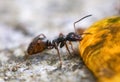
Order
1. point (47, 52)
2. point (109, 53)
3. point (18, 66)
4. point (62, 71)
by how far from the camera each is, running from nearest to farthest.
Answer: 1. point (109, 53)
2. point (62, 71)
3. point (18, 66)
4. point (47, 52)

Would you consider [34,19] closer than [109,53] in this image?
No

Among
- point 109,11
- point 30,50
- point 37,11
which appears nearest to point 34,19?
point 37,11

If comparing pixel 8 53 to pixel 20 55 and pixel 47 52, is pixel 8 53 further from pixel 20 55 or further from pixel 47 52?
pixel 47 52

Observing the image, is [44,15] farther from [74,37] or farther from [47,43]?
[74,37]

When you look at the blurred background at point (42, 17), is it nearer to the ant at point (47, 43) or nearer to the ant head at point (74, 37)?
the ant at point (47, 43)

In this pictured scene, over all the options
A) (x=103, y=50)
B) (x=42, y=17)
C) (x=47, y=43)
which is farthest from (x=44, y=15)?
(x=103, y=50)

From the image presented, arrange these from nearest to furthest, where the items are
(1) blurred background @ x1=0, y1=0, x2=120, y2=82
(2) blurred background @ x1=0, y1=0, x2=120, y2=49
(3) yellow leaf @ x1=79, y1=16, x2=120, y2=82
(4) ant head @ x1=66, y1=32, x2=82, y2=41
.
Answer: (3) yellow leaf @ x1=79, y1=16, x2=120, y2=82 < (4) ant head @ x1=66, y1=32, x2=82, y2=41 < (1) blurred background @ x1=0, y1=0, x2=120, y2=82 < (2) blurred background @ x1=0, y1=0, x2=120, y2=49

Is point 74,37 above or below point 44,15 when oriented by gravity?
below

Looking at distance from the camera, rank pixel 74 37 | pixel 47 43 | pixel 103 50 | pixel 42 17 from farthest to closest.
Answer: pixel 42 17
pixel 47 43
pixel 74 37
pixel 103 50

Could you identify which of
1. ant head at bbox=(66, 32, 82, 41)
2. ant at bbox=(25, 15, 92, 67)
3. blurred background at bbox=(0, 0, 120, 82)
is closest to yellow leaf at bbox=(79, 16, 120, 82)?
ant head at bbox=(66, 32, 82, 41)

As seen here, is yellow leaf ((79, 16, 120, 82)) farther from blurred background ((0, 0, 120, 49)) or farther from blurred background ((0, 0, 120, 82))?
blurred background ((0, 0, 120, 49))

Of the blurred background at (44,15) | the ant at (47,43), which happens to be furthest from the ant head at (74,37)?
the blurred background at (44,15)
